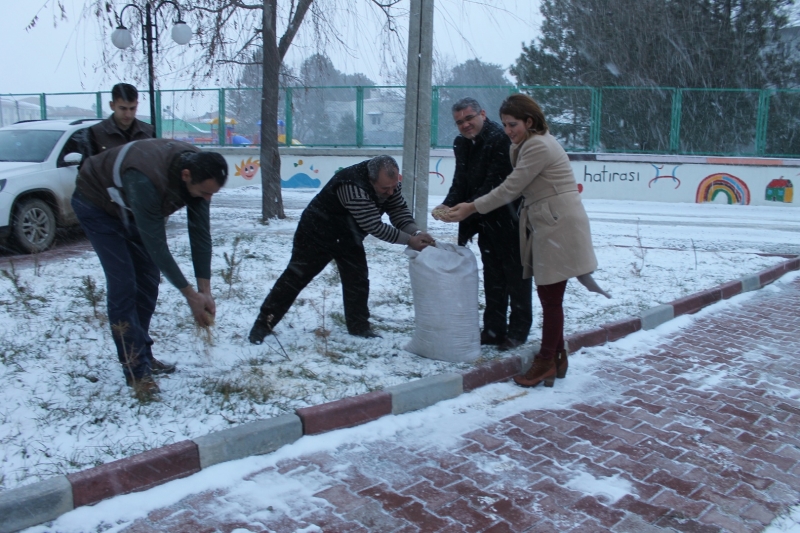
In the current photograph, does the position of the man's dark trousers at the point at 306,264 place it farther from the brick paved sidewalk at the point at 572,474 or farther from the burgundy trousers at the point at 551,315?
the brick paved sidewalk at the point at 572,474

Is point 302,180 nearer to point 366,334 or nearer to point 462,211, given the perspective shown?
point 366,334

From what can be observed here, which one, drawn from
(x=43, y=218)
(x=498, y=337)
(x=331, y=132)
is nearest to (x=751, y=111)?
(x=331, y=132)

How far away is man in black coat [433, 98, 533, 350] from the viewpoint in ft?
15.2

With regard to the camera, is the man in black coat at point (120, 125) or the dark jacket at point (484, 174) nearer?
the dark jacket at point (484, 174)

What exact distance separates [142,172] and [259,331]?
5.71ft

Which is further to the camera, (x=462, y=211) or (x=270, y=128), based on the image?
(x=270, y=128)

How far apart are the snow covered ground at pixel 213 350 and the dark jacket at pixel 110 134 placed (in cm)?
121

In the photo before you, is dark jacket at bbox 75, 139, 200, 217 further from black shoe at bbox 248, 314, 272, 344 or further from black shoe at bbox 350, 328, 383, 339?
black shoe at bbox 350, 328, 383, 339

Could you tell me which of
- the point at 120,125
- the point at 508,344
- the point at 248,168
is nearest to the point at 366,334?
the point at 508,344

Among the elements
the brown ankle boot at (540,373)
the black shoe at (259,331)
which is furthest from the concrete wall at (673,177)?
the brown ankle boot at (540,373)

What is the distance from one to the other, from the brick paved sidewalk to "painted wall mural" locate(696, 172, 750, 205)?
46.8ft

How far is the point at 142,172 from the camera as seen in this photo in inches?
130

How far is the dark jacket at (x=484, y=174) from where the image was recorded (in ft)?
15.2

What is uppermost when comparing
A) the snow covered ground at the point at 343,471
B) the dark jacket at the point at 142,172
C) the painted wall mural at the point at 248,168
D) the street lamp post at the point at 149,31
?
the street lamp post at the point at 149,31
